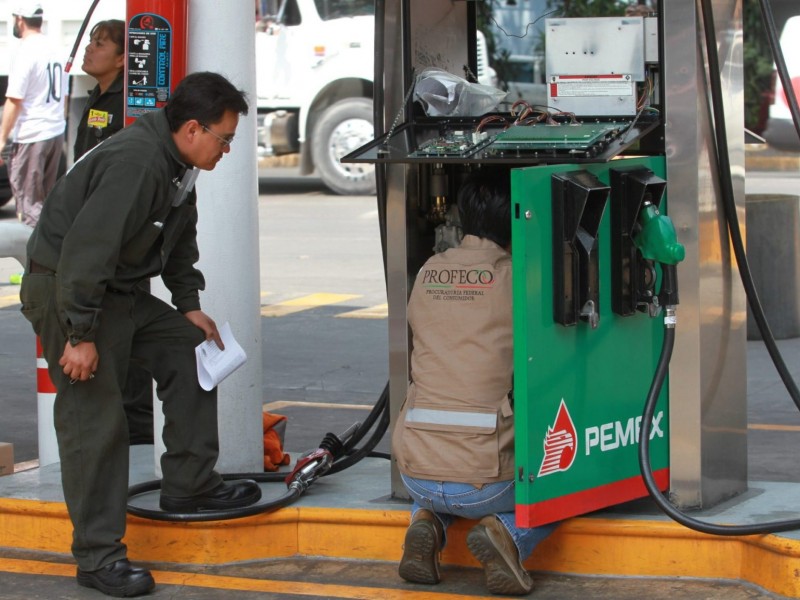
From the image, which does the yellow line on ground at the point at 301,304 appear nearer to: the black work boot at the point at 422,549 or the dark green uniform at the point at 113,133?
the dark green uniform at the point at 113,133

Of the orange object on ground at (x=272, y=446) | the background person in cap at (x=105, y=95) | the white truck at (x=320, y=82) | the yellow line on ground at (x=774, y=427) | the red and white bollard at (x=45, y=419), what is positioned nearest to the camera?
the orange object on ground at (x=272, y=446)

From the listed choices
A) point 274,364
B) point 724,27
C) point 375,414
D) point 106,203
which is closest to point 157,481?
point 375,414

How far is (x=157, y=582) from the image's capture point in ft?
15.4

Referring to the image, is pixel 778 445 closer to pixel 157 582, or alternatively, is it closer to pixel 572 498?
pixel 572 498

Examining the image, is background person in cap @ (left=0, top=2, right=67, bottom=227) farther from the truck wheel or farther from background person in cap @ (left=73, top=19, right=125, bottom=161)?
background person in cap @ (left=73, top=19, right=125, bottom=161)

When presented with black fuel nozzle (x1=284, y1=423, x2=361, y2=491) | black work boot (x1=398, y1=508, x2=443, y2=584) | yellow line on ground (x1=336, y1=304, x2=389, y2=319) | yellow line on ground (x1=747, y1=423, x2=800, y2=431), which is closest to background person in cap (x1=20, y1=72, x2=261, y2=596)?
black fuel nozzle (x1=284, y1=423, x2=361, y2=491)

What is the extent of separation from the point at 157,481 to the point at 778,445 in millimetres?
2948

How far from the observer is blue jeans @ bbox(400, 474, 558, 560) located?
4.39 metres

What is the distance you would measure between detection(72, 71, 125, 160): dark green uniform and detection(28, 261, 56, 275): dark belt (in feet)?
6.98

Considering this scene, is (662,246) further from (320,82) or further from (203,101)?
(320,82)

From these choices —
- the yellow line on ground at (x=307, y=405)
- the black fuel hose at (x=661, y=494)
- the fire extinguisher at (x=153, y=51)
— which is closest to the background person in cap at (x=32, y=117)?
the yellow line on ground at (x=307, y=405)

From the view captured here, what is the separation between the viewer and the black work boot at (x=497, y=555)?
14.1 ft

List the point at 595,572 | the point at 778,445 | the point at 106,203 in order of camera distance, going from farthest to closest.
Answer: the point at 778,445, the point at 595,572, the point at 106,203

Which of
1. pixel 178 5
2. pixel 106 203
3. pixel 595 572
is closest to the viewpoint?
pixel 106 203
